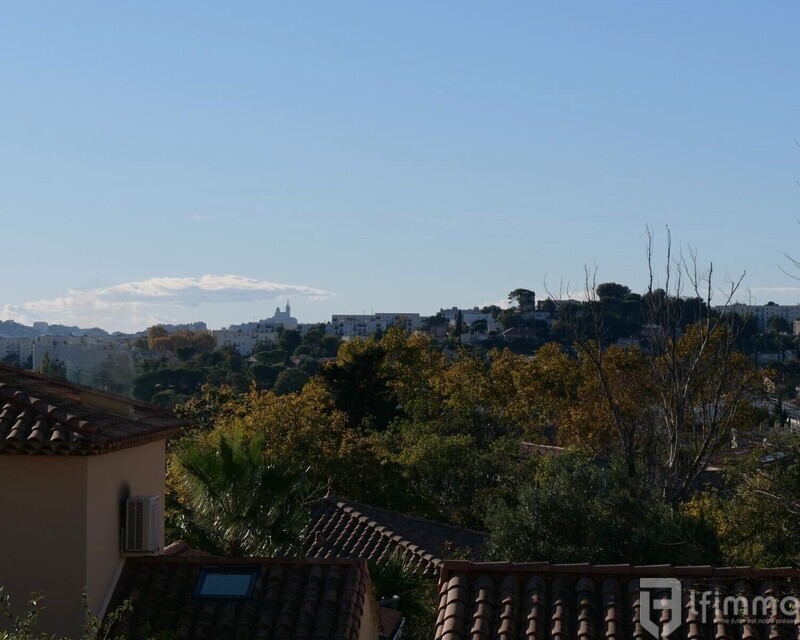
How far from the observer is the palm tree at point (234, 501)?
1488 centimetres

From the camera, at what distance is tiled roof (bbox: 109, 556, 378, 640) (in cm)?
1106

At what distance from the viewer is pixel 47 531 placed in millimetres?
11055

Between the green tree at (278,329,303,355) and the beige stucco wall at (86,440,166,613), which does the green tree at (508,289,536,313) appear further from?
the beige stucco wall at (86,440,166,613)


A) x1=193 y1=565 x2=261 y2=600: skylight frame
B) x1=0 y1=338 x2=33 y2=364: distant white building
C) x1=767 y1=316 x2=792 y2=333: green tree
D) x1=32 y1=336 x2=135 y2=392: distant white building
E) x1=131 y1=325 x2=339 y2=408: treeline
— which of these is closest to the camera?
x1=193 y1=565 x2=261 y2=600: skylight frame

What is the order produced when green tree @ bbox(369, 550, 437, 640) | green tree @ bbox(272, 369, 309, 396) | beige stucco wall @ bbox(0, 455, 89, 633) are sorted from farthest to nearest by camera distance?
green tree @ bbox(272, 369, 309, 396) < green tree @ bbox(369, 550, 437, 640) < beige stucco wall @ bbox(0, 455, 89, 633)

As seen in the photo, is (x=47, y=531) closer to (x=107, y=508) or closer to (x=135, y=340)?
(x=107, y=508)

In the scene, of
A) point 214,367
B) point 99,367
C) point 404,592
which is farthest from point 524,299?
point 404,592

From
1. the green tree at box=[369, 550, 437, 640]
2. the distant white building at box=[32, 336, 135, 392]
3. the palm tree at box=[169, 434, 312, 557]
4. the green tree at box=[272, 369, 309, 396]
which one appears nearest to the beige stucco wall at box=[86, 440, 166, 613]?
the palm tree at box=[169, 434, 312, 557]

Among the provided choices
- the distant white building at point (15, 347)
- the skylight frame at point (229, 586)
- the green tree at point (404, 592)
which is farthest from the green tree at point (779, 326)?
the skylight frame at point (229, 586)

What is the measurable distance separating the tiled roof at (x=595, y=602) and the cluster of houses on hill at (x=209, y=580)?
13mm

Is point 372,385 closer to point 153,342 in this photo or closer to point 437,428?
point 437,428

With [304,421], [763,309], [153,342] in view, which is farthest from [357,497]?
[763,309]

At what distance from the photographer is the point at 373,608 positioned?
12672 mm

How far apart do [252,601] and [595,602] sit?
3.35m
